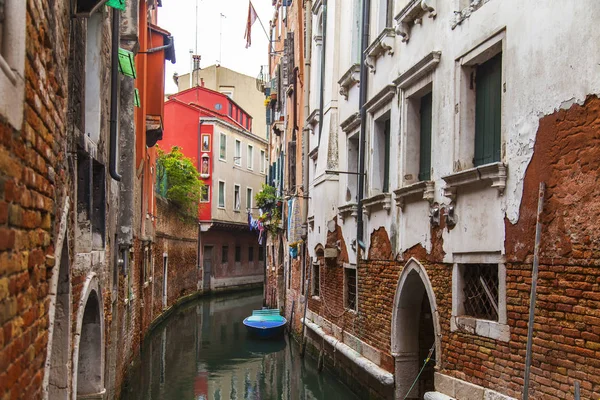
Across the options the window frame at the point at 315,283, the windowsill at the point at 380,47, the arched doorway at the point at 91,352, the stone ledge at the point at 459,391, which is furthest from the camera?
the window frame at the point at 315,283

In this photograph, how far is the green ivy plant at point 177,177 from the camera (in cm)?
2200

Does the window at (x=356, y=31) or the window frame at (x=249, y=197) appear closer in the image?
the window at (x=356, y=31)

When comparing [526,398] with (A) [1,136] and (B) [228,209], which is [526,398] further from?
(B) [228,209]

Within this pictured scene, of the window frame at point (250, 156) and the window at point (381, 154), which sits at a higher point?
the window frame at point (250, 156)

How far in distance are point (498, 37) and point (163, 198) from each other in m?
16.1

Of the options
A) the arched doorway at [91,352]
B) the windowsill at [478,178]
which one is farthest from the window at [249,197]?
the windowsill at [478,178]

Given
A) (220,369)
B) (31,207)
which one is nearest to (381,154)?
(220,369)

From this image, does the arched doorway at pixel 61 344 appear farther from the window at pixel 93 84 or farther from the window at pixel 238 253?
the window at pixel 238 253

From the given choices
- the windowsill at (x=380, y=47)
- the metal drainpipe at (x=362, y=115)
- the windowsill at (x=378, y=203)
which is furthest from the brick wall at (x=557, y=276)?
the windowsill at (x=380, y=47)

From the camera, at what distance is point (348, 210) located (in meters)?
11.2

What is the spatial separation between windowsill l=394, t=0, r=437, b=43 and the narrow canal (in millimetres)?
5641

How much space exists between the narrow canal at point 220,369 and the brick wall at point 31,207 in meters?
7.73

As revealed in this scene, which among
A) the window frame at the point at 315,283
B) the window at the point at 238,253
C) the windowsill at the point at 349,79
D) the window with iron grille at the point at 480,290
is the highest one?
the windowsill at the point at 349,79

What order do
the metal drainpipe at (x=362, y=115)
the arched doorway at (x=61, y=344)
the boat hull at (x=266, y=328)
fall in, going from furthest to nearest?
1. the boat hull at (x=266, y=328)
2. the metal drainpipe at (x=362, y=115)
3. the arched doorway at (x=61, y=344)
